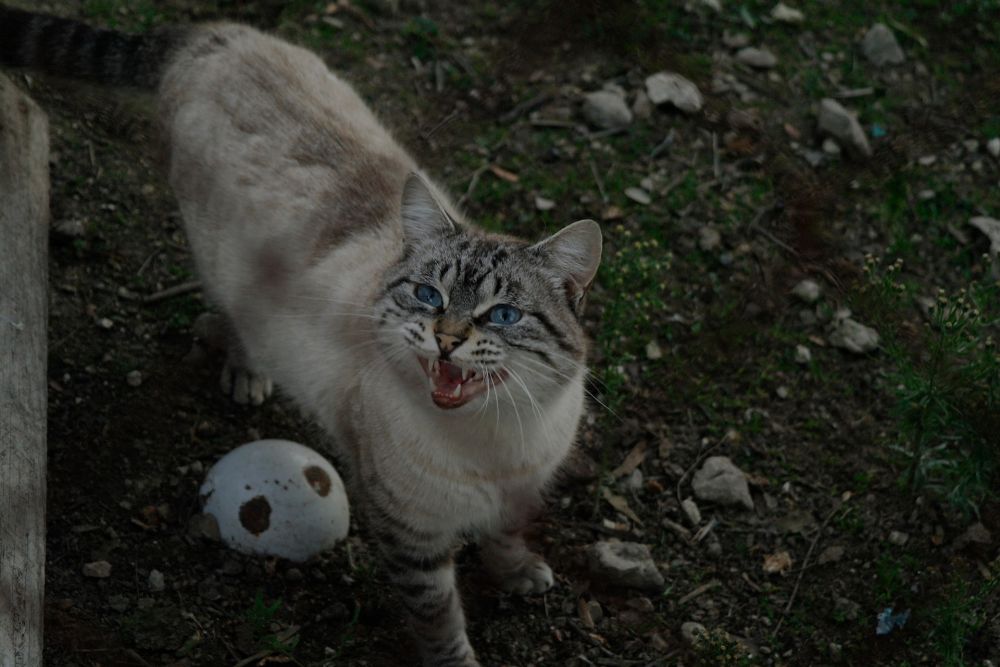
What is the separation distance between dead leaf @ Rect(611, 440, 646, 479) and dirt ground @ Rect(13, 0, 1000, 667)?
0.07ft

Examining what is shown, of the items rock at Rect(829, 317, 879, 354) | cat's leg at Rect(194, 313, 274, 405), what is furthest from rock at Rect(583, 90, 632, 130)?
cat's leg at Rect(194, 313, 274, 405)

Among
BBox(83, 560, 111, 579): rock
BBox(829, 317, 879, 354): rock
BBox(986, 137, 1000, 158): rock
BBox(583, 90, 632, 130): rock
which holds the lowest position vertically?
BBox(83, 560, 111, 579): rock

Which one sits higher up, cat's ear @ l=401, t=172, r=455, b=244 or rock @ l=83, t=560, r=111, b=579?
cat's ear @ l=401, t=172, r=455, b=244

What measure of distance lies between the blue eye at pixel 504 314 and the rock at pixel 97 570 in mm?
1770

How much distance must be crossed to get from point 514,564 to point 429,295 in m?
1.28

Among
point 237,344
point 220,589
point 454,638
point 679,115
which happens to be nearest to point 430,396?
point 454,638

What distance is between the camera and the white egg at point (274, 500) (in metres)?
3.83

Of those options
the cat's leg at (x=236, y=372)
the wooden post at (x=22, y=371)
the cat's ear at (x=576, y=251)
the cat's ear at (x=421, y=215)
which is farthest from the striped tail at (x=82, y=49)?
the cat's ear at (x=576, y=251)

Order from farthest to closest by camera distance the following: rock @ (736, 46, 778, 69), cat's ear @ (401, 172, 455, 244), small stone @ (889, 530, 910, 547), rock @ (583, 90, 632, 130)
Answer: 1. rock @ (736, 46, 778, 69)
2. rock @ (583, 90, 632, 130)
3. small stone @ (889, 530, 910, 547)
4. cat's ear @ (401, 172, 455, 244)

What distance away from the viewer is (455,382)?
3.21 metres

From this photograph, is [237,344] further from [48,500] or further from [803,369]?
[803,369]

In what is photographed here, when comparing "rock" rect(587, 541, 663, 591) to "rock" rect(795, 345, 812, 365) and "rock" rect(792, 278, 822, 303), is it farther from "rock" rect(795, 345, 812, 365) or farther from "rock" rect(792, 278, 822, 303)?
"rock" rect(792, 278, 822, 303)

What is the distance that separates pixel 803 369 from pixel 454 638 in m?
2.12

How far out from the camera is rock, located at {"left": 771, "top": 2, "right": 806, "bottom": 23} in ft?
20.7
